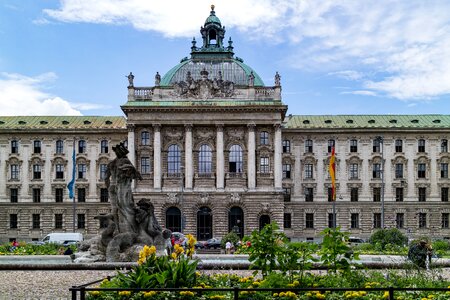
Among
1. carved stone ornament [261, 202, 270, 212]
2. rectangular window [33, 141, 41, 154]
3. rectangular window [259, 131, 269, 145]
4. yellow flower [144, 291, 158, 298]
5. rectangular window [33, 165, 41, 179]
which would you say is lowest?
carved stone ornament [261, 202, 270, 212]

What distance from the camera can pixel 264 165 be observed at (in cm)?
7912

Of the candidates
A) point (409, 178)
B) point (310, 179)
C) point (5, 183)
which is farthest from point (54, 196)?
point (409, 178)

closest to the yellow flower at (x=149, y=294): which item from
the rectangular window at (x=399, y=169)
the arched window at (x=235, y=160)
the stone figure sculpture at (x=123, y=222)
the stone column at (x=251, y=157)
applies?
the stone figure sculpture at (x=123, y=222)

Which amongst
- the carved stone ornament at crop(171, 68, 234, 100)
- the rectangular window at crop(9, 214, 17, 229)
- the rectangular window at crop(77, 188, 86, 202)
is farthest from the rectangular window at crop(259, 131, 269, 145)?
the rectangular window at crop(9, 214, 17, 229)

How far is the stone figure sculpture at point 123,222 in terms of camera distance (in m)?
30.3

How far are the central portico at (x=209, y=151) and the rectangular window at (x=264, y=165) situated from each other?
0.40ft

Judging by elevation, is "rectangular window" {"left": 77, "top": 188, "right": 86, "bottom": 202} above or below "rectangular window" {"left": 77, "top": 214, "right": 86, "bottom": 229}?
above

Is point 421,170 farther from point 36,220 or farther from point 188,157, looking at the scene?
point 36,220

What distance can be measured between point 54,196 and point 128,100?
18225 millimetres

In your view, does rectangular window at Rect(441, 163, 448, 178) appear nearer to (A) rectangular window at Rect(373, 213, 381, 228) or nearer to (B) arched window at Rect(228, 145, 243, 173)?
(A) rectangular window at Rect(373, 213, 381, 228)

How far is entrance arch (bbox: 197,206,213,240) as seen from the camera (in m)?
78.2

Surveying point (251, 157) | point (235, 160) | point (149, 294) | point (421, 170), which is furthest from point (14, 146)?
point (149, 294)

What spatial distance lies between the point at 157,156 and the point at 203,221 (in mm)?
9643

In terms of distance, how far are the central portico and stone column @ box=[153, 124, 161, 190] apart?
0.40 feet
